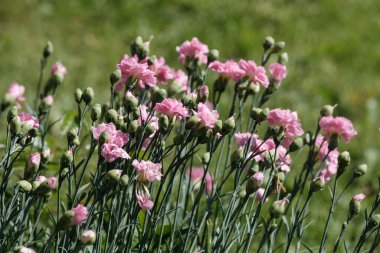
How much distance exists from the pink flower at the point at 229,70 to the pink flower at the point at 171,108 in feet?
1.09

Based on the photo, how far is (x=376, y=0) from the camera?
4.85 metres

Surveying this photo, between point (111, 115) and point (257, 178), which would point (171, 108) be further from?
point (257, 178)

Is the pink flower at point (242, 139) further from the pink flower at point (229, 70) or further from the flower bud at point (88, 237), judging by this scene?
the flower bud at point (88, 237)

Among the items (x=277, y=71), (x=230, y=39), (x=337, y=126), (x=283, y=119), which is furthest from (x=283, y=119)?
(x=230, y=39)

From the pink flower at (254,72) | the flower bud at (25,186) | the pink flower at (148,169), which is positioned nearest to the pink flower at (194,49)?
the pink flower at (254,72)

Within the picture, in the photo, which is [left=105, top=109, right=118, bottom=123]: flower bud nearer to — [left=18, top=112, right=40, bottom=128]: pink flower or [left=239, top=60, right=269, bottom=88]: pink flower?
[left=18, top=112, right=40, bottom=128]: pink flower

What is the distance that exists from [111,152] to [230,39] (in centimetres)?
289

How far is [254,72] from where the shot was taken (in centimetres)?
163

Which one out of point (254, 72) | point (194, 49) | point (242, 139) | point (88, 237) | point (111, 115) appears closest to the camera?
point (88, 237)

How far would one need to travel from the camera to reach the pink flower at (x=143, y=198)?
4.23ft

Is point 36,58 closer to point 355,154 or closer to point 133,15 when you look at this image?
point 133,15

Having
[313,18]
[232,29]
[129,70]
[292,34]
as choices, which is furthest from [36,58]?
[129,70]

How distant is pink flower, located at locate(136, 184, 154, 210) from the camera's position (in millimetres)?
1289

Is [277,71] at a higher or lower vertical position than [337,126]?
higher
